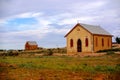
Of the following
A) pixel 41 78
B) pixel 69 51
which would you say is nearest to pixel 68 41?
pixel 69 51

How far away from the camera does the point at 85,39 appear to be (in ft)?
152

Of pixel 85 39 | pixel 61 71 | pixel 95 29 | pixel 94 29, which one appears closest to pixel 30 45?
pixel 95 29

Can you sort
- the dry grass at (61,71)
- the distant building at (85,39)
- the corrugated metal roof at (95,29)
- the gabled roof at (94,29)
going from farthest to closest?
the corrugated metal roof at (95,29) → the gabled roof at (94,29) → the distant building at (85,39) → the dry grass at (61,71)

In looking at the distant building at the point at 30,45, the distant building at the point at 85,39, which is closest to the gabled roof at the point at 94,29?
the distant building at the point at 85,39

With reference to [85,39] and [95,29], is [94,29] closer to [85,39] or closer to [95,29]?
[95,29]

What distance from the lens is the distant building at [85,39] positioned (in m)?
45.8

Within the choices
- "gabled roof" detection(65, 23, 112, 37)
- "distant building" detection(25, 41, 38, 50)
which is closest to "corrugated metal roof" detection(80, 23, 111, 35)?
"gabled roof" detection(65, 23, 112, 37)

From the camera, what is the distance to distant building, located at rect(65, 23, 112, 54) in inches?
1805

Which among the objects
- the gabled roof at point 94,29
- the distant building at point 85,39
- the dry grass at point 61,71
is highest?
the gabled roof at point 94,29

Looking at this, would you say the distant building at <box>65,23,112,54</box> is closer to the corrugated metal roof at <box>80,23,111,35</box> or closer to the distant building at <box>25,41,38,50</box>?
the corrugated metal roof at <box>80,23,111,35</box>

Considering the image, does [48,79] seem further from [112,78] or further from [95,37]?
[95,37]

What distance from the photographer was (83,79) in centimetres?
1418

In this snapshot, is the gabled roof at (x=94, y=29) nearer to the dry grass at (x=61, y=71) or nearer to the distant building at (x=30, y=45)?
the dry grass at (x=61, y=71)

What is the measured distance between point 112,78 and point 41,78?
3.39 metres
